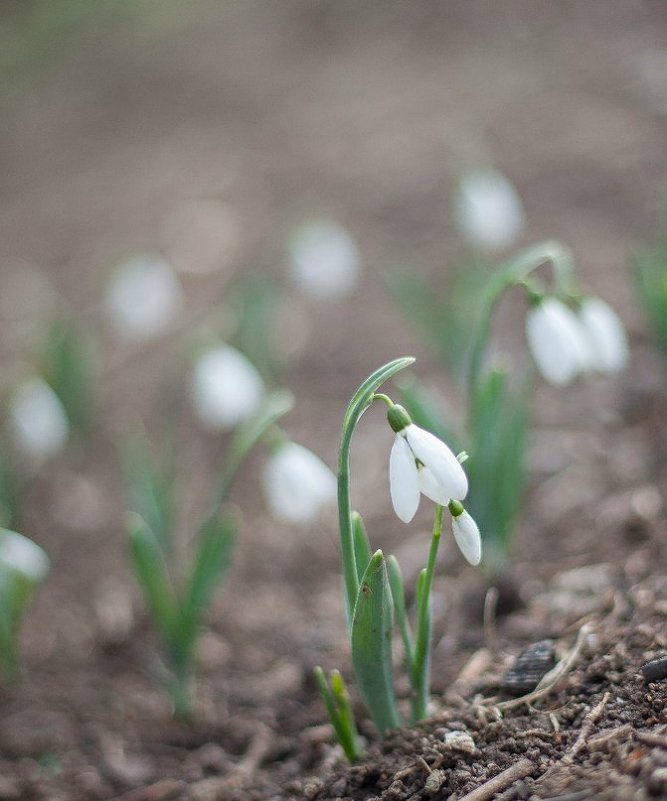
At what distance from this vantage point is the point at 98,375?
13.1ft

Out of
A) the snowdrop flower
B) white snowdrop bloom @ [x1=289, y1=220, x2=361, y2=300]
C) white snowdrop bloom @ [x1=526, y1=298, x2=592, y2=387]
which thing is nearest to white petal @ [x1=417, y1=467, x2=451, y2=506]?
the snowdrop flower

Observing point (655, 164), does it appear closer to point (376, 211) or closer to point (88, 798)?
point (376, 211)

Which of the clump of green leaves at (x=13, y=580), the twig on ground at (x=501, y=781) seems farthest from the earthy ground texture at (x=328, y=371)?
the clump of green leaves at (x=13, y=580)

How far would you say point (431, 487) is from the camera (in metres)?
1.51

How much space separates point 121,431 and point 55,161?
303 centimetres

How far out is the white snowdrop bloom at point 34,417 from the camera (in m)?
3.04

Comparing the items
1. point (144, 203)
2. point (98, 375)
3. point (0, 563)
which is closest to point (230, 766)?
point (0, 563)

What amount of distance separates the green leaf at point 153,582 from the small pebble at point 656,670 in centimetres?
104

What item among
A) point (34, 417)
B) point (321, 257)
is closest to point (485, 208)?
point (321, 257)

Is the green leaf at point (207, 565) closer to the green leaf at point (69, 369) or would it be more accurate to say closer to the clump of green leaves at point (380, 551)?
the clump of green leaves at point (380, 551)

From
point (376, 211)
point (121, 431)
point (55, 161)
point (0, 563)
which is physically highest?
point (55, 161)

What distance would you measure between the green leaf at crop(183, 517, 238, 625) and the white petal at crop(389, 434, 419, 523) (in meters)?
0.67

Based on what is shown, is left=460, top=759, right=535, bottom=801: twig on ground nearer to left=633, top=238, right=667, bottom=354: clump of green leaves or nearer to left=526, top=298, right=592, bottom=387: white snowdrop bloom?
left=526, top=298, right=592, bottom=387: white snowdrop bloom

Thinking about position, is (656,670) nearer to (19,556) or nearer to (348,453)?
(348,453)
